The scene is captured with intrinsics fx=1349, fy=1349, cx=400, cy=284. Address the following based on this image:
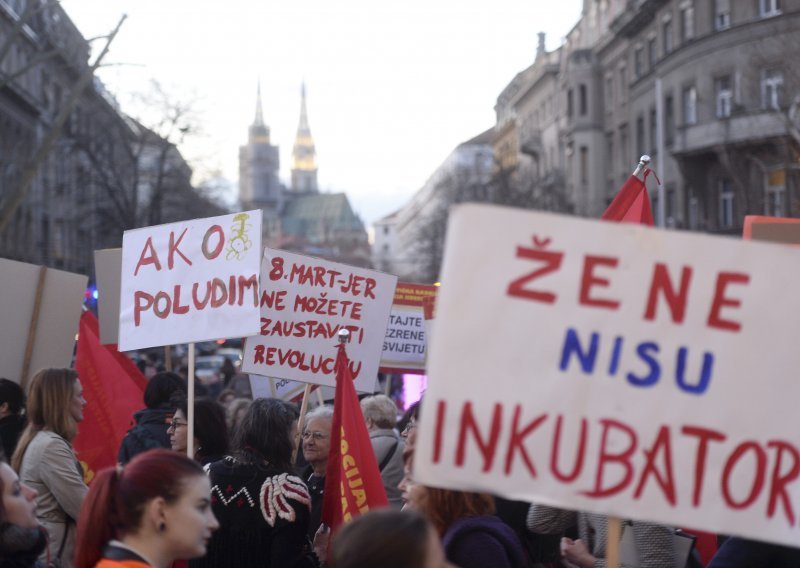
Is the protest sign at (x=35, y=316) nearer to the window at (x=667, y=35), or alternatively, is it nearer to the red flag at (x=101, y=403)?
the red flag at (x=101, y=403)

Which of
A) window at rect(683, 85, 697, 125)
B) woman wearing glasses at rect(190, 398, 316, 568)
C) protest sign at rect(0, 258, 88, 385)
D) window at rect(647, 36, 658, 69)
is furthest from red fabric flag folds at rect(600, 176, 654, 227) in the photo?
window at rect(647, 36, 658, 69)

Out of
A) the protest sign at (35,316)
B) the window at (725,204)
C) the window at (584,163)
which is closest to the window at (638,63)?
the window at (584,163)

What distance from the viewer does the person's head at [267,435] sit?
5.86 m

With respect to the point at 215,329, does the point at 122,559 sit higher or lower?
lower

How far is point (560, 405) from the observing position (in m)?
3.47

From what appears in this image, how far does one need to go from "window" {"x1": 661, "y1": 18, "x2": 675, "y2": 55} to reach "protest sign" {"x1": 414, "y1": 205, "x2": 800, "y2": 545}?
4032cm

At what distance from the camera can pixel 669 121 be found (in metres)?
42.4

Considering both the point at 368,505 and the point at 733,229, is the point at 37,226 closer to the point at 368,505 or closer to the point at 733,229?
the point at 733,229

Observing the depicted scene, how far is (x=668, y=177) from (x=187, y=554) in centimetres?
4032

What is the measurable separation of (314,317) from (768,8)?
30090 mm

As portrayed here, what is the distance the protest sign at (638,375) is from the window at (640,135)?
44.5 meters

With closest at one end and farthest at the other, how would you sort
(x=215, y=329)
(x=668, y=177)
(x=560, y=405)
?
(x=560, y=405)
(x=215, y=329)
(x=668, y=177)

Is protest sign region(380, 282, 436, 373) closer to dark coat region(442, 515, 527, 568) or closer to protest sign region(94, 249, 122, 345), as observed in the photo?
protest sign region(94, 249, 122, 345)

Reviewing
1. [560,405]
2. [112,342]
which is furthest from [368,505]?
[112,342]
